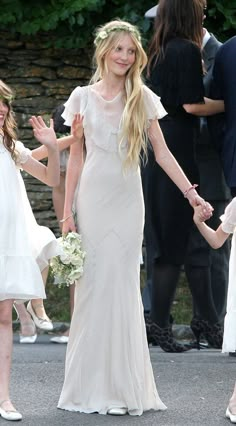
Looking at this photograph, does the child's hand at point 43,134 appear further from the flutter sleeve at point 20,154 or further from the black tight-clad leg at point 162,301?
the black tight-clad leg at point 162,301

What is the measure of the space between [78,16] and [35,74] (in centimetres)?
93

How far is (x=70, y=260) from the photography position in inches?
279

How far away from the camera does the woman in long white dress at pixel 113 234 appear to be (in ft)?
23.4

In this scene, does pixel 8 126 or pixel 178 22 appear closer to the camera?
pixel 8 126

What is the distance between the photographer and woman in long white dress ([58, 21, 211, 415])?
7.14 meters

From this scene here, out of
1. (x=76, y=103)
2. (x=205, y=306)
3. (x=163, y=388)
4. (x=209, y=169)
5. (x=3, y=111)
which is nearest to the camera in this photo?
(x=3, y=111)

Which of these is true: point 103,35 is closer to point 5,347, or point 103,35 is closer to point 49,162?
point 49,162

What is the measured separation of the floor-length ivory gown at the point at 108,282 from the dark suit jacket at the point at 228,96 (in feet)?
5.51

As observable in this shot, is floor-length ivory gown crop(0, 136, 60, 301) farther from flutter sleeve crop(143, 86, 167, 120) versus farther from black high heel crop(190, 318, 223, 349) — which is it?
black high heel crop(190, 318, 223, 349)

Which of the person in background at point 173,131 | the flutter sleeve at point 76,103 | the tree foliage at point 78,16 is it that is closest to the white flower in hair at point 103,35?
the flutter sleeve at point 76,103

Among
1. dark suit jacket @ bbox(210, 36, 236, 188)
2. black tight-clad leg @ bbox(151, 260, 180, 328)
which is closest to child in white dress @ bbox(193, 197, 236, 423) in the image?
dark suit jacket @ bbox(210, 36, 236, 188)

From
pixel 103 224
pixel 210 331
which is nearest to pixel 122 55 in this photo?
pixel 103 224

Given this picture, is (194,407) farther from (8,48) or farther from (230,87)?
(8,48)

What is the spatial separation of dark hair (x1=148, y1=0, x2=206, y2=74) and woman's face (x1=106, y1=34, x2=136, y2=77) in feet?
5.78
